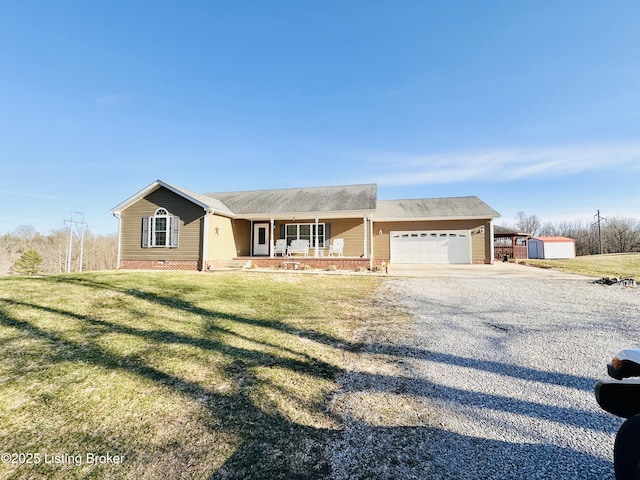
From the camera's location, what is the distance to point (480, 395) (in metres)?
2.96

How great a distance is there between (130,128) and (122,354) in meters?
18.5

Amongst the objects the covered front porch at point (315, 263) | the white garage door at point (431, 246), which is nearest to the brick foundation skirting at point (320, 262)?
the covered front porch at point (315, 263)

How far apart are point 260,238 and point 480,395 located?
53.1ft

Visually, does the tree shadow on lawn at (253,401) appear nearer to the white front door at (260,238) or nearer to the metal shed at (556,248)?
the white front door at (260,238)

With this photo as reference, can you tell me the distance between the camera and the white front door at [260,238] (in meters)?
17.8

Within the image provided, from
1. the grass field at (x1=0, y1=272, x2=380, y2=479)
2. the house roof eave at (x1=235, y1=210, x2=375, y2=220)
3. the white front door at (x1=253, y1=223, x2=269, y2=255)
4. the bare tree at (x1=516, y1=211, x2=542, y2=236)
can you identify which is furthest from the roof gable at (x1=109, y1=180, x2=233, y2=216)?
the bare tree at (x1=516, y1=211, x2=542, y2=236)

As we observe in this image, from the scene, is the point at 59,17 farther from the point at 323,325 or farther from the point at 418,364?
the point at 418,364

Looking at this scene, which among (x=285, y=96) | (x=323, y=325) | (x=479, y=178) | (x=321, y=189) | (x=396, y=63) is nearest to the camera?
(x=323, y=325)

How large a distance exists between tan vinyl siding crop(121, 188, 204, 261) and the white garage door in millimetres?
12283

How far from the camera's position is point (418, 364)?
3709mm

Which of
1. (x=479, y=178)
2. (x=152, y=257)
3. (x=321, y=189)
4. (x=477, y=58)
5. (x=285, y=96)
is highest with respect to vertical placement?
(x=285, y=96)

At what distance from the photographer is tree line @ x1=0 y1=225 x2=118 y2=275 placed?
3312 cm

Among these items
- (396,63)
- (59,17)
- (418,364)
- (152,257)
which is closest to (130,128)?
(59,17)

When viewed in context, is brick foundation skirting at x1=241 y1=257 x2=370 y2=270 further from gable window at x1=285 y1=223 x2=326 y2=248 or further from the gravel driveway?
the gravel driveway
